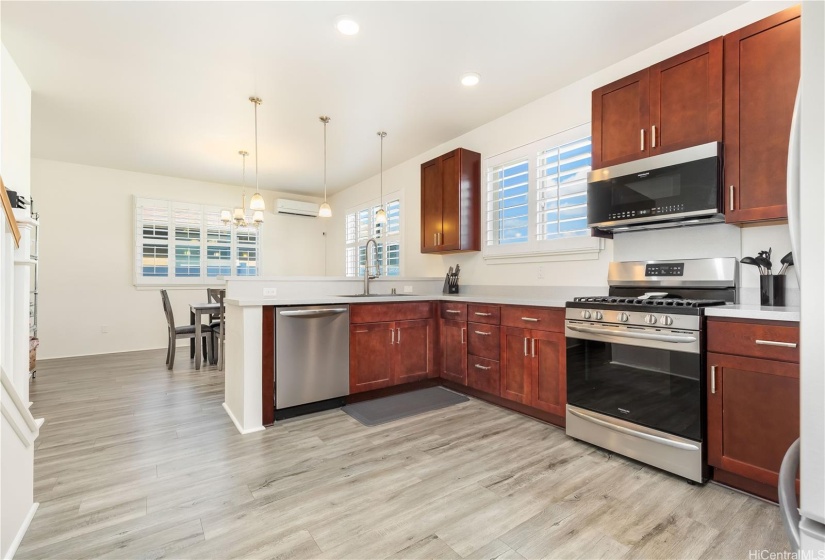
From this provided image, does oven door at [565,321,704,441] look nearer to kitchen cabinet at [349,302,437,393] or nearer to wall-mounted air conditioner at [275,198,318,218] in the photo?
kitchen cabinet at [349,302,437,393]

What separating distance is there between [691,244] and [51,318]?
7.55 m

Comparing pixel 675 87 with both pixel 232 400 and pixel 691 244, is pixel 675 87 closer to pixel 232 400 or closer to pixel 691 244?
pixel 691 244

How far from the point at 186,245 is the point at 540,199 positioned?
5.74m

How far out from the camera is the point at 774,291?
85.7 inches

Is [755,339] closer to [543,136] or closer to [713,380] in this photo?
[713,380]

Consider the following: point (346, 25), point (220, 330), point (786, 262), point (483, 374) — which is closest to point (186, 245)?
point (220, 330)

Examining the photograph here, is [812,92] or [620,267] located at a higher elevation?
[812,92]

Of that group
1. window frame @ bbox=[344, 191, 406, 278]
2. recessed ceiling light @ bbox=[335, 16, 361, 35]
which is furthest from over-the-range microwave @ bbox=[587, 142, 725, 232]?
window frame @ bbox=[344, 191, 406, 278]

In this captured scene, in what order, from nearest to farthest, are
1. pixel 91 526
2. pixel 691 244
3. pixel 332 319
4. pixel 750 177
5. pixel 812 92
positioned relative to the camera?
pixel 812 92 < pixel 91 526 < pixel 750 177 < pixel 691 244 < pixel 332 319

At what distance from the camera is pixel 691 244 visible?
265 cm

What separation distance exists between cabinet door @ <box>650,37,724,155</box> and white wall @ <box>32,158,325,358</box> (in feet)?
21.8

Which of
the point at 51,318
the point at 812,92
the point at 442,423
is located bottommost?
the point at 442,423

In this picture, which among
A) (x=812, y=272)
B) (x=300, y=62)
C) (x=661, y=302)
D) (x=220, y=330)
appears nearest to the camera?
(x=812, y=272)

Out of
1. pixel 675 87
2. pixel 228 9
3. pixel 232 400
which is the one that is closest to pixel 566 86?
pixel 675 87
